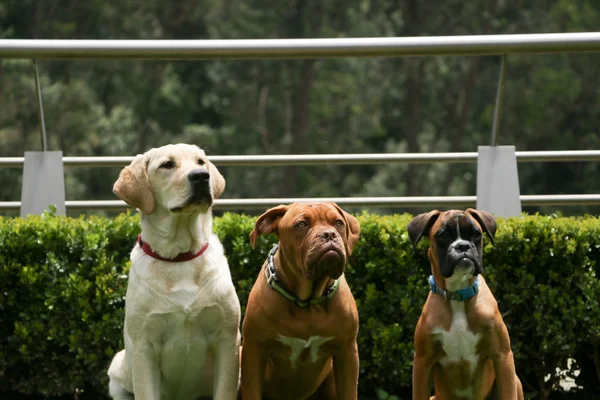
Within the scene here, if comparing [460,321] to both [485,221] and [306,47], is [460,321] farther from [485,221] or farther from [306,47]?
[306,47]

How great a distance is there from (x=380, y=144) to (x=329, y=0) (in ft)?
18.5

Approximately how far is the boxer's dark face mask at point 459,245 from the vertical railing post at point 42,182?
9.25 ft

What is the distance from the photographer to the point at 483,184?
6293 mm

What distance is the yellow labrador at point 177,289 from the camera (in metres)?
4.64

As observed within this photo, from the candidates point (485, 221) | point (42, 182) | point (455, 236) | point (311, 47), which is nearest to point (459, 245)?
point (455, 236)

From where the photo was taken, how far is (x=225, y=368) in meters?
4.71

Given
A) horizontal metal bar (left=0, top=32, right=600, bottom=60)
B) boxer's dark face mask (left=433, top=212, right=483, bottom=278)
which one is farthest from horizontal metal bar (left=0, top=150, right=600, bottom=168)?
boxer's dark face mask (left=433, top=212, right=483, bottom=278)

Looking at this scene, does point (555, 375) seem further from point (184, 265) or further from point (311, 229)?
point (184, 265)

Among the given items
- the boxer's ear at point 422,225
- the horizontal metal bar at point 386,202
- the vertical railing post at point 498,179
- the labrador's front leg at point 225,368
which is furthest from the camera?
the horizontal metal bar at point 386,202

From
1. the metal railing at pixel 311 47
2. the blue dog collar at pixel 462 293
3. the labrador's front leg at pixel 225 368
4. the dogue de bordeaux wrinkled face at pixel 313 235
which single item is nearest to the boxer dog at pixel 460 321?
the blue dog collar at pixel 462 293

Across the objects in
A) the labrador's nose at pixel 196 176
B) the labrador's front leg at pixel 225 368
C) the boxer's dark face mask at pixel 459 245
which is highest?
the labrador's nose at pixel 196 176

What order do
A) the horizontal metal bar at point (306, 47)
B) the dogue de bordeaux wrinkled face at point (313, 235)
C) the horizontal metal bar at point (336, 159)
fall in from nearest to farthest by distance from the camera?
the dogue de bordeaux wrinkled face at point (313, 235) < the horizontal metal bar at point (306, 47) < the horizontal metal bar at point (336, 159)

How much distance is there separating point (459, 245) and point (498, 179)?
1.78 meters

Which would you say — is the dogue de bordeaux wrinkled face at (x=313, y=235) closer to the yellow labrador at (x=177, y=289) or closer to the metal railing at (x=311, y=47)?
the yellow labrador at (x=177, y=289)
